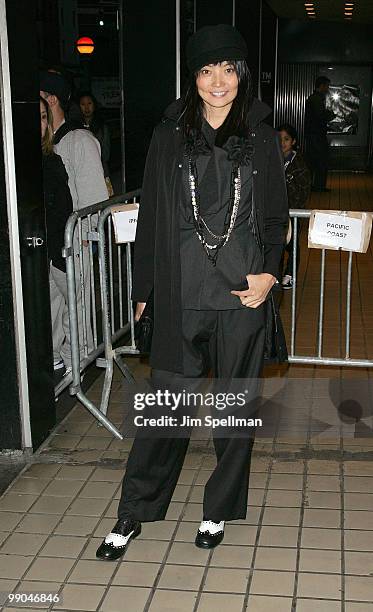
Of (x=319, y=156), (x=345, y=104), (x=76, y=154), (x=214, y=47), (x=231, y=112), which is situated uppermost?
(x=214, y=47)

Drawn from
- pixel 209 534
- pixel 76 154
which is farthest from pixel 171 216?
pixel 76 154

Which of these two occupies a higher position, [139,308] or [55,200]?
[55,200]

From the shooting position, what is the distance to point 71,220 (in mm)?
4469

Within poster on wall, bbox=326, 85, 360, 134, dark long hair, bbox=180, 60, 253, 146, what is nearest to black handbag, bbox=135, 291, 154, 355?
dark long hair, bbox=180, 60, 253, 146

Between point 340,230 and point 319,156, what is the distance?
13362 mm

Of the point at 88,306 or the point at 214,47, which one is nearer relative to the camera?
the point at 214,47

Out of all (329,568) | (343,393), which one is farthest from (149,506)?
(343,393)

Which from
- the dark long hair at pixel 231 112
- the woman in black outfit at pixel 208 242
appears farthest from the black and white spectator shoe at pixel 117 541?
the dark long hair at pixel 231 112

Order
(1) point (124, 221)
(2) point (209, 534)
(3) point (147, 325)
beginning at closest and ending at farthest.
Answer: (3) point (147, 325) < (2) point (209, 534) < (1) point (124, 221)

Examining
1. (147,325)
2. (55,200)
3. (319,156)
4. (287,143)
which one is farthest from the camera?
(319,156)

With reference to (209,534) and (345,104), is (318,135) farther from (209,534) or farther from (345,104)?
(209,534)

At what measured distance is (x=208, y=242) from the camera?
132 inches

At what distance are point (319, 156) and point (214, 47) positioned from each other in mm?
14792

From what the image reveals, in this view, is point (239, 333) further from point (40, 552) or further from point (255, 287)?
point (40, 552)
